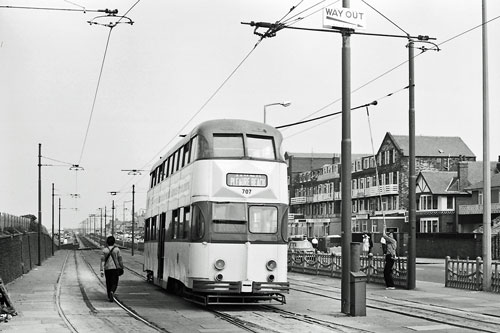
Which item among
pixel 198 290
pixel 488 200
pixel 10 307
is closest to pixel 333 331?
pixel 198 290

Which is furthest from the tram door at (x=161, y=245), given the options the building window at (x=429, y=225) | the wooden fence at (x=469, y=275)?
the building window at (x=429, y=225)

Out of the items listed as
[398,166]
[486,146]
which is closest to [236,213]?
[486,146]

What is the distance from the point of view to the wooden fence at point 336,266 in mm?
25006

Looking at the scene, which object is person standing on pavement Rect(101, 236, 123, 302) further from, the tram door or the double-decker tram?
the tram door

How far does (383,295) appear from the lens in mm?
21797

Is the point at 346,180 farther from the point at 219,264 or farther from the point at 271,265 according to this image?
the point at 219,264

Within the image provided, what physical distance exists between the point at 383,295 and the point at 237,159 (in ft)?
22.8

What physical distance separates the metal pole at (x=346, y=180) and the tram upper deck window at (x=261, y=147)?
232cm

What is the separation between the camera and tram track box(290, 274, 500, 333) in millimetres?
14367

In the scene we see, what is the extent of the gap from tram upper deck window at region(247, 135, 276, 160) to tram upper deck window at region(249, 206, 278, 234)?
1283 millimetres

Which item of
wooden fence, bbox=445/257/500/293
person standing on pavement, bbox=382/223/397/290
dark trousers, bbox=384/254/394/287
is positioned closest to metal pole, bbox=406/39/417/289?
person standing on pavement, bbox=382/223/397/290

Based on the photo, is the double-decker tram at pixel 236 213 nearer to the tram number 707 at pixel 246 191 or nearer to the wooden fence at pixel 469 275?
the tram number 707 at pixel 246 191

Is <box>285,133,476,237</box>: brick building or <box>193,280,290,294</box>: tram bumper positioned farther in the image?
<box>285,133,476,237</box>: brick building

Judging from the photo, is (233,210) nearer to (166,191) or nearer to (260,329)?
(260,329)
